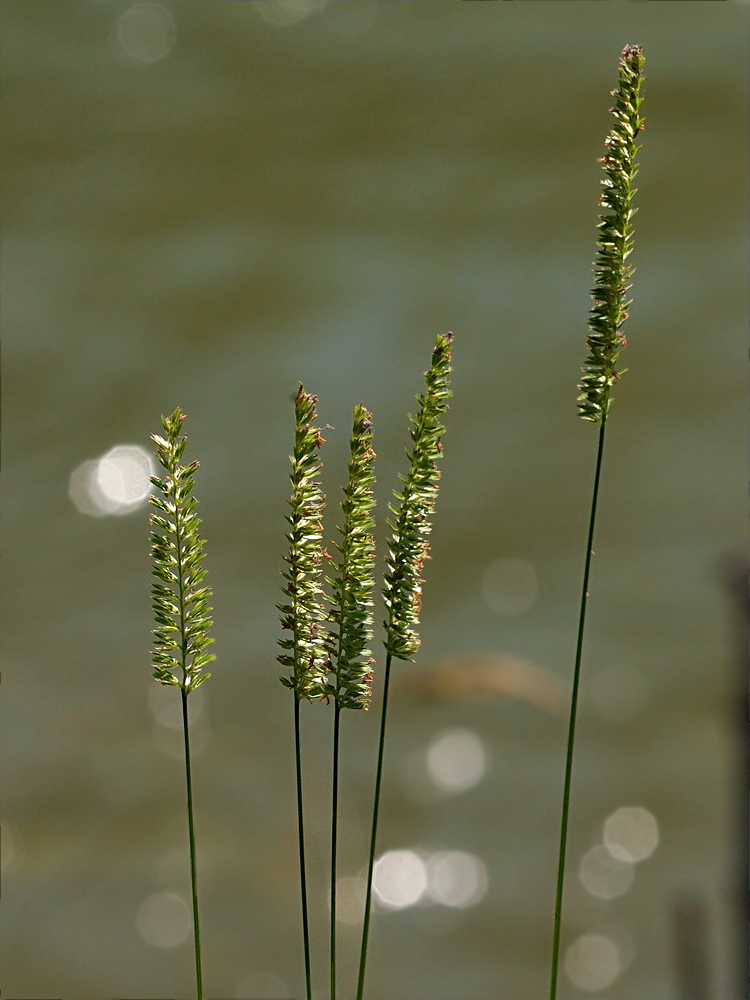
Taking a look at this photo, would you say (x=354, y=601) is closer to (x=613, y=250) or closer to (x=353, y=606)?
(x=353, y=606)

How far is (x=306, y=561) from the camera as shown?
3.27ft

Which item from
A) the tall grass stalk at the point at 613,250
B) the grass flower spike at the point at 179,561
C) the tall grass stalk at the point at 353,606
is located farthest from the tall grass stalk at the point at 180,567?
the tall grass stalk at the point at 613,250

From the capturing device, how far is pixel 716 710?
3.54 m

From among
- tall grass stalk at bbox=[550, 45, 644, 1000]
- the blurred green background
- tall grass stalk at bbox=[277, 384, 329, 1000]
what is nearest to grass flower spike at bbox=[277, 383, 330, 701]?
tall grass stalk at bbox=[277, 384, 329, 1000]

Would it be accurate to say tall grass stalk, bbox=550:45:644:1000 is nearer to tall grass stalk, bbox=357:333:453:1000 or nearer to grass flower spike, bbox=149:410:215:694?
tall grass stalk, bbox=357:333:453:1000

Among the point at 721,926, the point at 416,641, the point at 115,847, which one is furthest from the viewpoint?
the point at 115,847

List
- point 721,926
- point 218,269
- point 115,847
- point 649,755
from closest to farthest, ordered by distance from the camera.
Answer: point 721,926
point 115,847
point 649,755
point 218,269

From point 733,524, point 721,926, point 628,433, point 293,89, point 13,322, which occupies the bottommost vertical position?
point 721,926

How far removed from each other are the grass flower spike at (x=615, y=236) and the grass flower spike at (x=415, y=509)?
154 mm

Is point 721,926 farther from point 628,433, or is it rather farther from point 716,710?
point 628,433

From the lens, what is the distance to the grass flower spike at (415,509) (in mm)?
967

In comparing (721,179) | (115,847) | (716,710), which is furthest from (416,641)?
(721,179)

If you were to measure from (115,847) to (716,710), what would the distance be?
183cm

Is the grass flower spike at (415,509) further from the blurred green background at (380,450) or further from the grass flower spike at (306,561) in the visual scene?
the blurred green background at (380,450)
